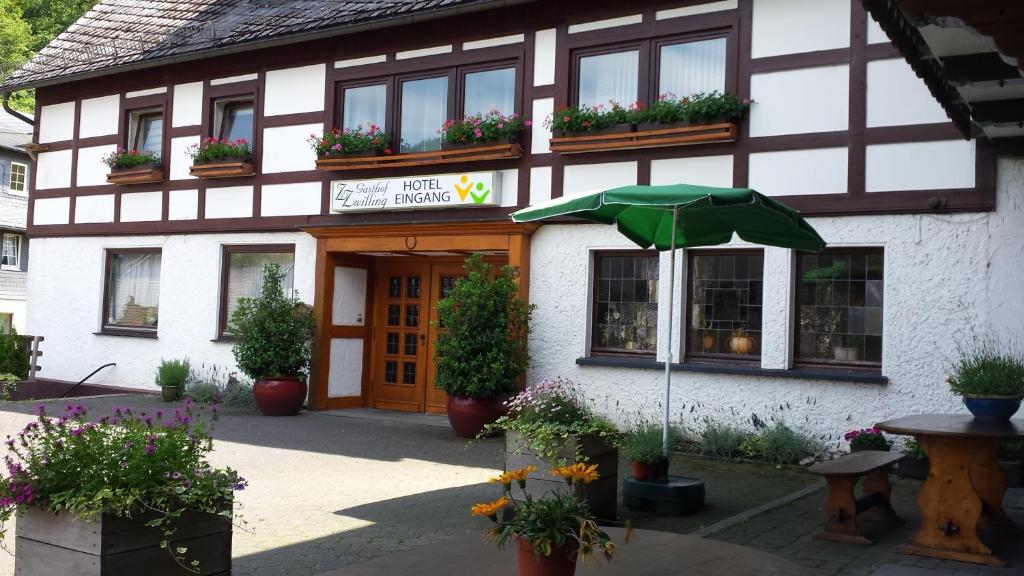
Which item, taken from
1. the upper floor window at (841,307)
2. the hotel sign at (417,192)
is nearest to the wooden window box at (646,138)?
the hotel sign at (417,192)

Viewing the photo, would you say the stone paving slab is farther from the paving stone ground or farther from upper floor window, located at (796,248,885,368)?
upper floor window, located at (796,248,885,368)

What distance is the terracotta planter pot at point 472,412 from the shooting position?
35.4 feet

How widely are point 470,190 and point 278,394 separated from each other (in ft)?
12.2

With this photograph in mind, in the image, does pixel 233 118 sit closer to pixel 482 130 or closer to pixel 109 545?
pixel 482 130

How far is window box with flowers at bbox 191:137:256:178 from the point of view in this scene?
1381 cm

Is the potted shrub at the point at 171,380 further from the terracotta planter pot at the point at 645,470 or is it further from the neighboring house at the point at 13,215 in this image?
the neighboring house at the point at 13,215

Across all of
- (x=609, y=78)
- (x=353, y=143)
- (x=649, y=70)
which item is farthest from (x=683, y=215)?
(x=353, y=143)

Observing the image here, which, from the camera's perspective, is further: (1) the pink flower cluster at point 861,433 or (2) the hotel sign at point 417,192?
(2) the hotel sign at point 417,192

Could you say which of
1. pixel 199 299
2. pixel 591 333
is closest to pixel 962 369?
pixel 591 333

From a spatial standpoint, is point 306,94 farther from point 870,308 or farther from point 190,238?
point 870,308

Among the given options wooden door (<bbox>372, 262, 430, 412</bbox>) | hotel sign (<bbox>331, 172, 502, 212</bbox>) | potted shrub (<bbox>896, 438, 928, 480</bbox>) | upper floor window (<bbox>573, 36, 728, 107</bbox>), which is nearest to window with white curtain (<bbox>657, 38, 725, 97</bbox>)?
upper floor window (<bbox>573, 36, 728, 107</bbox>)

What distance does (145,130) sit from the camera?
51.4ft

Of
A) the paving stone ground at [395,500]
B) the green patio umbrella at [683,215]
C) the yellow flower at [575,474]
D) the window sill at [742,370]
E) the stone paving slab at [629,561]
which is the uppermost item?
the green patio umbrella at [683,215]

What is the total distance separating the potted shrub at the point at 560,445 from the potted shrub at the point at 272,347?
6.67m
